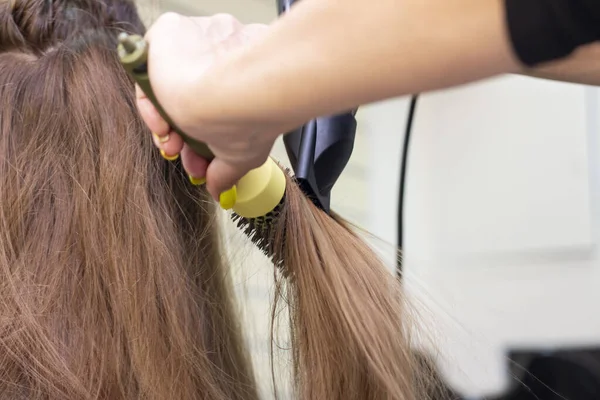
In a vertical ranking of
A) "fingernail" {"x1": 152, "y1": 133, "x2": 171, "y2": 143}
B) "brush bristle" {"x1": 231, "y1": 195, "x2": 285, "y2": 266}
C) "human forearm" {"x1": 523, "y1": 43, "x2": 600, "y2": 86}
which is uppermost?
"human forearm" {"x1": 523, "y1": 43, "x2": 600, "y2": 86}

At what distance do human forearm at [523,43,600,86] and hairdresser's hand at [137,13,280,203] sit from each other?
0.12 meters

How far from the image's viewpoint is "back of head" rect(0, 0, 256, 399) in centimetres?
42

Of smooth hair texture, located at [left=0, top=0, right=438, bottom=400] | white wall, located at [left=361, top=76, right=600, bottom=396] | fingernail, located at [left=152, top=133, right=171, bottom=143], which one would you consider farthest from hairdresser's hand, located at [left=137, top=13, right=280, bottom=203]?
white wall, located at [left=361, top=76, right=600, bottom=396]

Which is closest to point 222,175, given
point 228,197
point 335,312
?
point 228,197

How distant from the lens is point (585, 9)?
20 cm

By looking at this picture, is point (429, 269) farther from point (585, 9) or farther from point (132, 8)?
point (585, 9)

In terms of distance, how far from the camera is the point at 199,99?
0.27m

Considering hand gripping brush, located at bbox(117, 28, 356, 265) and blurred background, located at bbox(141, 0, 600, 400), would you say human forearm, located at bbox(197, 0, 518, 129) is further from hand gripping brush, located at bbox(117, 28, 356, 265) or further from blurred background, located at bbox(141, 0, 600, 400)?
blurred background, located at bbox(141, 0, 600, 400)

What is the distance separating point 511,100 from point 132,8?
0.96 m

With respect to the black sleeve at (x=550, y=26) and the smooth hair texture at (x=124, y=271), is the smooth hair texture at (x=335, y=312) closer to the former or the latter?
the smooth hair texture at (x=124, y=271)

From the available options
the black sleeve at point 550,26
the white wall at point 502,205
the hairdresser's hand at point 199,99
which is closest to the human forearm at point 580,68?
the black sleeve at point 550,26

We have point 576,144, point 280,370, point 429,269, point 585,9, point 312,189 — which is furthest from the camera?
point 429,269

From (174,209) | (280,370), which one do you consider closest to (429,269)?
(280,370)

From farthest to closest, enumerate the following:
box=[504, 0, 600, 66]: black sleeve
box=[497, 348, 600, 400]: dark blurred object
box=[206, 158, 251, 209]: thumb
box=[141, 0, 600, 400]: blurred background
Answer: box=[141, 0, 600, 400]: blurred background
box=[497, 348, 600, 400]: dark blurred object
box=[206, 158, 251, 209]: thumb
box=[504, 0, 600, 66]: black sleeve
